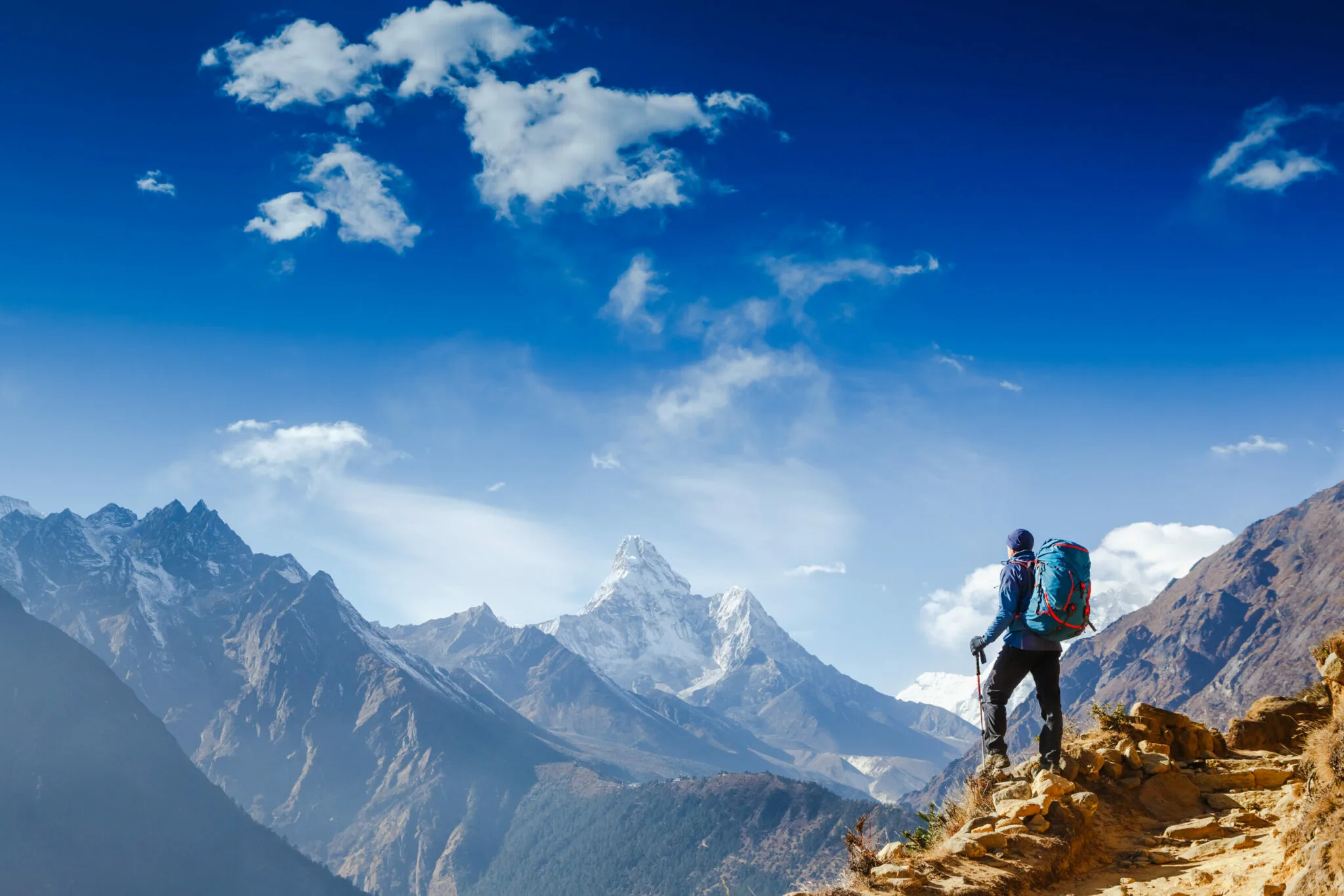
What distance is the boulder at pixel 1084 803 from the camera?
10641mm

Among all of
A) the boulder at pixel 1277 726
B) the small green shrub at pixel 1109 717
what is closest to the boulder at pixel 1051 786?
the small green shrub at pixel 1109 717

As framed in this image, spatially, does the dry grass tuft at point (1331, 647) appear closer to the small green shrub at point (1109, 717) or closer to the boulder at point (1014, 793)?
the boulder at point (1014, 793)

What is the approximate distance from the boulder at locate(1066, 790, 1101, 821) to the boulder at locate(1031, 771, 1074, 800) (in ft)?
0.40

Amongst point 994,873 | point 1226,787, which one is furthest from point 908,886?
point 1226,787

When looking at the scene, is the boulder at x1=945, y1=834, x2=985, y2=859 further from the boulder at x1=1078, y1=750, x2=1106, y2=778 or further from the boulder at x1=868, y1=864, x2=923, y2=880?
the boulder at x1=1078, y1=750, x2=1106, y2=778

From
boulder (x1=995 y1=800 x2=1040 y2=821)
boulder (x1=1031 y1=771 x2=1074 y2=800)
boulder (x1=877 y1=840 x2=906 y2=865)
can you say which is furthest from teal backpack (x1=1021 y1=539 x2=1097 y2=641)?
boulder (x1=877 y1=840 x2=906 y2=865)

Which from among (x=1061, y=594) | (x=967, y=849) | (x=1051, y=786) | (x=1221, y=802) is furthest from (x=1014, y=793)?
(x=1221, y=802)

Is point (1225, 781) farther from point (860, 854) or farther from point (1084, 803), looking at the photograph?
point (860, 854)

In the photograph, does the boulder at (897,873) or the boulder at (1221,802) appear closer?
the boulder at (897,873)

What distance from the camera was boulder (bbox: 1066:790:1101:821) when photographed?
10641 millimetres

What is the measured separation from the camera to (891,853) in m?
10.2

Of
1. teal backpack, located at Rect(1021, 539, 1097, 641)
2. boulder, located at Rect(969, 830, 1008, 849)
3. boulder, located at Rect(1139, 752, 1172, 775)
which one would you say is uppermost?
teal backpack, located at Rect(1021, 539, 1097, 641)

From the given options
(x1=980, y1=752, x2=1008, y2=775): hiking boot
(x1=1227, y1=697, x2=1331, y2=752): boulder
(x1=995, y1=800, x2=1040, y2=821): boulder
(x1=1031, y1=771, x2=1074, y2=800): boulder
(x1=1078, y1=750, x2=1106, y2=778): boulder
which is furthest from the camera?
(x1=1227, y1=697, x2=1331, y2=752): boulder

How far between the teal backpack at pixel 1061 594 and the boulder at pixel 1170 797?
2.56 m
